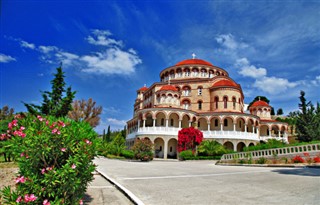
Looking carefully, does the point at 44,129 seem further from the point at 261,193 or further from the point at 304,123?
the point at 304,123

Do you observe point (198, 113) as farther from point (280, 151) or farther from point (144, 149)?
point (280, 151)

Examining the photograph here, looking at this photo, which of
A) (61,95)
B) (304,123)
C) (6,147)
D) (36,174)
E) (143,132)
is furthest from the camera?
(304,123)

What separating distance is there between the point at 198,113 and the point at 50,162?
105ft

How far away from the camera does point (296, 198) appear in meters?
5.69

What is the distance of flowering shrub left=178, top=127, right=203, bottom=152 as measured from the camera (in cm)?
3086

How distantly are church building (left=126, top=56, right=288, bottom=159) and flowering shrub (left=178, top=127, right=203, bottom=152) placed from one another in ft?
5.02

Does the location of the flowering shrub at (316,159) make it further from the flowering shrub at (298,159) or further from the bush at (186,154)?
the bush at (186,154)

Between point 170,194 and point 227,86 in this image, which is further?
point 227,86

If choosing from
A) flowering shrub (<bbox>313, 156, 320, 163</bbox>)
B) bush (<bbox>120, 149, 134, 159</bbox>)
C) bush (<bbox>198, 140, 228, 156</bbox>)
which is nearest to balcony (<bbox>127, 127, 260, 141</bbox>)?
bush (<bbox>120, 149, 134, 159</bbox>)

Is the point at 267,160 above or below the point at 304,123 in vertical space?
below

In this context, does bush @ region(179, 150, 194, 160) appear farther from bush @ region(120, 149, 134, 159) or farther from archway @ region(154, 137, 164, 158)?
bush @ region(120, 149, 134, 159)

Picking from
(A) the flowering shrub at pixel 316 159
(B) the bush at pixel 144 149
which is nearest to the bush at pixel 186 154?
(B) the bush at pixel 144 149

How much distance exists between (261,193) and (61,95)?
20.8 metres

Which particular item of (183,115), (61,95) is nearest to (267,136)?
(183,115)
